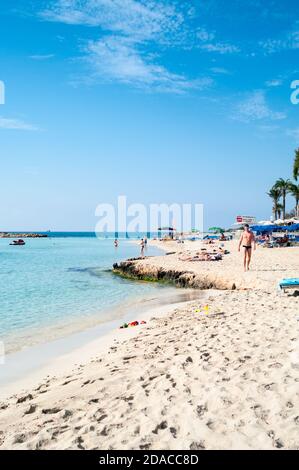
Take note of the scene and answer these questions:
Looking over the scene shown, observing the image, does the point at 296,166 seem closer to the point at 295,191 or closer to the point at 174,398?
the point at 295,191

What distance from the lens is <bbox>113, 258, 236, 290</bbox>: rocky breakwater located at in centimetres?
1744

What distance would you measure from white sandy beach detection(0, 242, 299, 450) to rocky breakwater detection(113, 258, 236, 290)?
28.3ft

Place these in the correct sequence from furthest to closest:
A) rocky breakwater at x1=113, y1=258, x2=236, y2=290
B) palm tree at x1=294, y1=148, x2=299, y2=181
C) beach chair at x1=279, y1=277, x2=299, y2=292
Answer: palm tree at x1=294, y1=148, x2=299, y2=181
rocky breakwater at x1=113, y1=258, x2=236, y2=290
beach chair at x1=279, y1=277, x2=299, y2=292

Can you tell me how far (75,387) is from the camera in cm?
571

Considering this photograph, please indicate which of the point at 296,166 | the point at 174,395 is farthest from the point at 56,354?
the point at 296,166

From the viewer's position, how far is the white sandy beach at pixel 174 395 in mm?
3881

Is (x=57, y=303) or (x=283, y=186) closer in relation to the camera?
(x=57, y=303)

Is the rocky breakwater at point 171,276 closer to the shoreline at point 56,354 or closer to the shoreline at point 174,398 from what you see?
the shoreline at point 56,354

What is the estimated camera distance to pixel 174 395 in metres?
4.82

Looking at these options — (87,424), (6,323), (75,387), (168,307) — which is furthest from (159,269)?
(87,424)

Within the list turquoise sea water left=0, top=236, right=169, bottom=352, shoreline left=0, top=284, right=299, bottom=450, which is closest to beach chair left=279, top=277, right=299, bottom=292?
shoreline left=0, top=284, right=299, bottom=450

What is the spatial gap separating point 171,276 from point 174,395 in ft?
53.6

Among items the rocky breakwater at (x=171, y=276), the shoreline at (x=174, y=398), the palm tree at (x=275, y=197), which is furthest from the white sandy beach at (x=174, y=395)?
the palm tree at (x=275, y=197)

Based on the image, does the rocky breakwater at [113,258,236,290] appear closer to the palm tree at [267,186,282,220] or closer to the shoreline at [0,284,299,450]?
the shoreline at [0,284,299,450]
